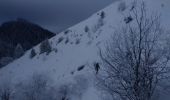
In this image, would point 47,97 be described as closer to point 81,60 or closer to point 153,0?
point 81,60

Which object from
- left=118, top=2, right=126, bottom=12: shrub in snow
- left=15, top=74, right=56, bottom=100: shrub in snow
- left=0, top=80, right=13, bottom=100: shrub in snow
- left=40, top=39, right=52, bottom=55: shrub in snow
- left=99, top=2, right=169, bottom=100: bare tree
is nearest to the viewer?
left=99, top=2, right=169, bottom=100: bare tree

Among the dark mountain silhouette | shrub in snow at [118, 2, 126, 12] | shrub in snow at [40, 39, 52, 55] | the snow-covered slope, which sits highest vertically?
the dark mountain silhouette

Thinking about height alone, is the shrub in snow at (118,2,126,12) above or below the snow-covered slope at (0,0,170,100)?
above

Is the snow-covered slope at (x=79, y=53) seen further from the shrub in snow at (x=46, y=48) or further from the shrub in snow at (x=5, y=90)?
the shrub in snow at (x=5, y=90)

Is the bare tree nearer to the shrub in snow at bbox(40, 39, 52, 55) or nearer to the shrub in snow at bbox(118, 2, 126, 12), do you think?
the shrub in snow at bbox(118, 2, 126, 12)

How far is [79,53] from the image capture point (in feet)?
153

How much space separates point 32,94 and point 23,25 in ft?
316

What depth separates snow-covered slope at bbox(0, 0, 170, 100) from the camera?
40094 mm

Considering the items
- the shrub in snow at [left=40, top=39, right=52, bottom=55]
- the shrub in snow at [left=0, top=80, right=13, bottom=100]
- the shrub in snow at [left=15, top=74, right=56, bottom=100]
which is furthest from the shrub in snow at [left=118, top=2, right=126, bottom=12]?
the shrub in snow at [left=0, top=80, right=13, bottom=100]

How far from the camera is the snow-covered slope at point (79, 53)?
132ft

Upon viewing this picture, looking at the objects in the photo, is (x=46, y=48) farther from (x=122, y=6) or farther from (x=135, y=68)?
(x=135, y=68)

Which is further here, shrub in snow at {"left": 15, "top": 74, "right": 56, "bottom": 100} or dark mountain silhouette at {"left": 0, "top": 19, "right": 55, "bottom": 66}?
dark mountain silhouette at {"left": 0, "top": 19, "right": 55, "bottom": 66}

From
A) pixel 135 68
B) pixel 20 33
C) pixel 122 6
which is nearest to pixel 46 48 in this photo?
pixel 122 6

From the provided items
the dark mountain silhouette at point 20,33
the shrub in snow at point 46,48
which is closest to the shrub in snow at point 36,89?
the shrub in snow at point 46,48
